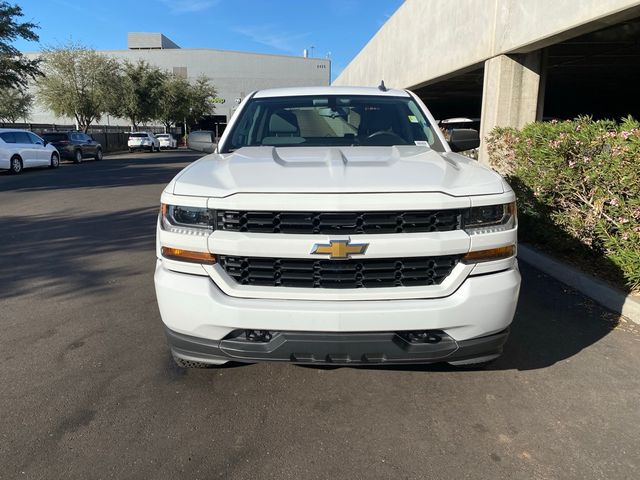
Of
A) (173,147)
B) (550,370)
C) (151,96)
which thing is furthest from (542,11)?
(173,147)

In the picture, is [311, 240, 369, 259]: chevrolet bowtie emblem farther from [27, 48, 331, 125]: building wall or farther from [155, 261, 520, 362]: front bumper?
[27, 48, 331, 125]: building wall

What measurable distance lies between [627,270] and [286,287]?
12.2 feet

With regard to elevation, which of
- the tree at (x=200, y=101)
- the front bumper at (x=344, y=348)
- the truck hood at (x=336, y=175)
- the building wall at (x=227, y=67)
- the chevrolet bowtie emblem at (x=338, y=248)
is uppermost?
the building wall at (x=227, y=67)

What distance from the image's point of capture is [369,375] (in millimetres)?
3391

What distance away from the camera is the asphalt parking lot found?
2.53m

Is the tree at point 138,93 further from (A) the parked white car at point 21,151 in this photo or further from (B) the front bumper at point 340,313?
(B) the front bumper at point 340,313

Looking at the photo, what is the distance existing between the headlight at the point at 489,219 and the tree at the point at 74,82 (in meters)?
39.6

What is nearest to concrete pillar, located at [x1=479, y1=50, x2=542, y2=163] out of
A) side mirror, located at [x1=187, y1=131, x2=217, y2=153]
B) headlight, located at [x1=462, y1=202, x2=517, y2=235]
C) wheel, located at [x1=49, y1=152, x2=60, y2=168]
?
side mirror, located at [x1=187, y1=131, x2=217, y2=153]

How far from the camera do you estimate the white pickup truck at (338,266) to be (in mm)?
2578

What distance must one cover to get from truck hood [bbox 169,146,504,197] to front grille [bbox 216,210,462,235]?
0.39 ft

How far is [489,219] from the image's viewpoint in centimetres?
275

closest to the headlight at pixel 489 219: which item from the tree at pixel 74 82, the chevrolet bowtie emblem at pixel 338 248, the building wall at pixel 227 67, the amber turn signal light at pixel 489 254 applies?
Answer: the amber turn signal light at pixel 489 254

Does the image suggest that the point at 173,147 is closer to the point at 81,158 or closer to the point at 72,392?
the point at 81,158

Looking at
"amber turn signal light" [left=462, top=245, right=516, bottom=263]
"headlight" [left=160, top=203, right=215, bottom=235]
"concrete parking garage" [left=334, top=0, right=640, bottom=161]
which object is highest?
"concrete parking garage" [left=334, top=0, right=640, bottom=161]
